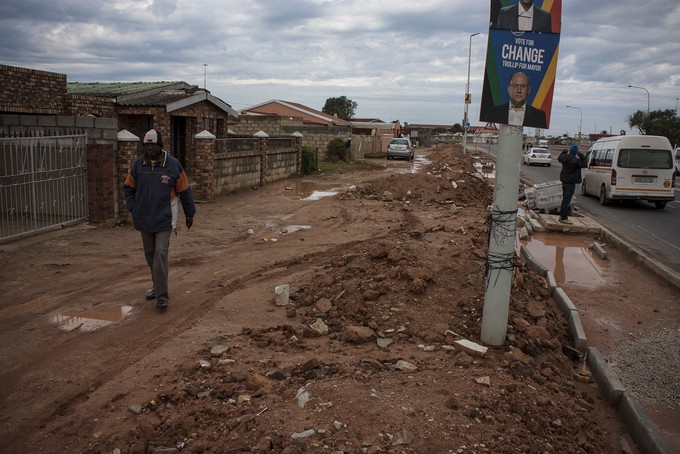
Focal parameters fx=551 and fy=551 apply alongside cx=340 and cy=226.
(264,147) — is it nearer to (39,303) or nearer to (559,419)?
(39,303)

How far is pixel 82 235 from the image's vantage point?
9.80m

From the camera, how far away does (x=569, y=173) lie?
12.8m

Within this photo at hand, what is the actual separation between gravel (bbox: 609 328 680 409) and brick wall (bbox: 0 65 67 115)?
49.3 ft

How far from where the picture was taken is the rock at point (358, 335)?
511 cm

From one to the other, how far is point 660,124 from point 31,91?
64.9 m

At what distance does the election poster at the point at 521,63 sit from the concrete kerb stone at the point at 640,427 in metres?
2.39

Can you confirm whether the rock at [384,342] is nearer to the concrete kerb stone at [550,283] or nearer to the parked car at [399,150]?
the concrete kerb stone at [550,283]

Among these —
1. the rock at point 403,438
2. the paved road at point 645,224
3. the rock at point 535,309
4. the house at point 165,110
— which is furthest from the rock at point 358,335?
the house at point 165,110

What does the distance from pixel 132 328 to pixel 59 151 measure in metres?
6.08

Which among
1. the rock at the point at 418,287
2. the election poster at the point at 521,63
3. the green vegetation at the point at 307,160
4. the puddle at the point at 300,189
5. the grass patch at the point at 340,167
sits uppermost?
the election poster at the point at 521,63

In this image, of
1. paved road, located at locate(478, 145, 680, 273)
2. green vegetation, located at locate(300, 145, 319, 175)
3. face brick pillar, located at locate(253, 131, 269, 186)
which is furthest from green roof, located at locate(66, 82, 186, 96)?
paved road, located at locate(478, 145, 680, 273)

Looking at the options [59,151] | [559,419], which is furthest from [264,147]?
[559,419]

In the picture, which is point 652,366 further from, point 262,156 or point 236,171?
point 262,156

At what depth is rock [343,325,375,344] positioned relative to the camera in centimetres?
511
